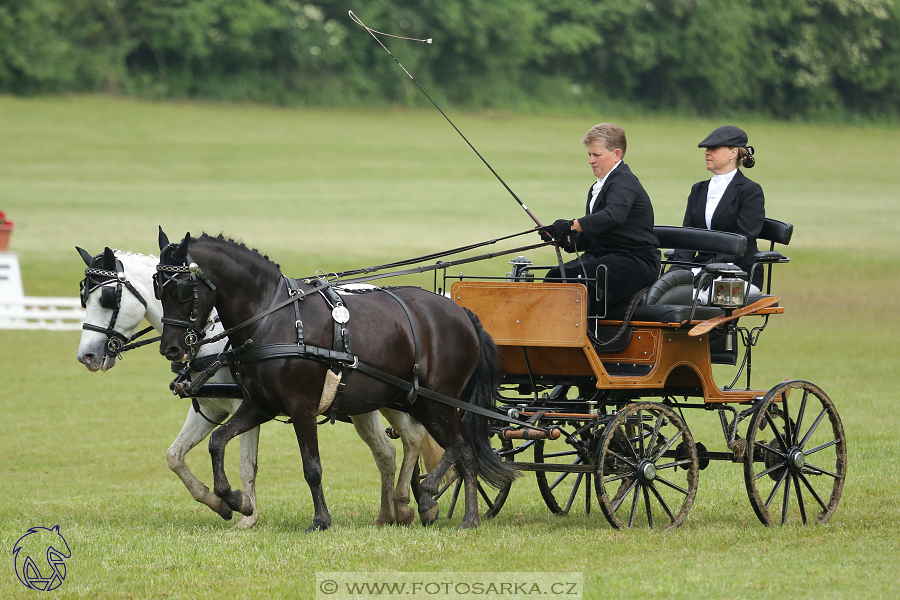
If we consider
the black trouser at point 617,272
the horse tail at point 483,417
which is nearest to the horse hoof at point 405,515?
the horse tail at point 483,417

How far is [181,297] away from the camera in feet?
22.4

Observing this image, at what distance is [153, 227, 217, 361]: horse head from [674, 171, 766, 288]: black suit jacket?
3559mm

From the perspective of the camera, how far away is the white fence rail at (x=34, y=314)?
21.3 metres

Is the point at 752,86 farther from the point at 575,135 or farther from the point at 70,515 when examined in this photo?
the point at 70,515

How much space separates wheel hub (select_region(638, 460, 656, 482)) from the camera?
7398 mm

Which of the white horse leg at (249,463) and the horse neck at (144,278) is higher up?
the horse neck at (144,278)

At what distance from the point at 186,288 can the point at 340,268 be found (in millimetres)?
20455

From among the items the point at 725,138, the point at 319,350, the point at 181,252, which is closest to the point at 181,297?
the point at 181,252

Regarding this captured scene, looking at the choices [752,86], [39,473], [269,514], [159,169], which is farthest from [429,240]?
[752,86]

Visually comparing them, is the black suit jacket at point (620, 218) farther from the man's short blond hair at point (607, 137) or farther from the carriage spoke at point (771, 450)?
the carriage spoke at point (771, 450)

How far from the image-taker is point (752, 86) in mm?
59094

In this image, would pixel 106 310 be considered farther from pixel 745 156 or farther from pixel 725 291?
pixel 745 156

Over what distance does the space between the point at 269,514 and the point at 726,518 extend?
326cm

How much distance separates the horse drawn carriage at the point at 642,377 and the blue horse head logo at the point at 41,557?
2.78 m
